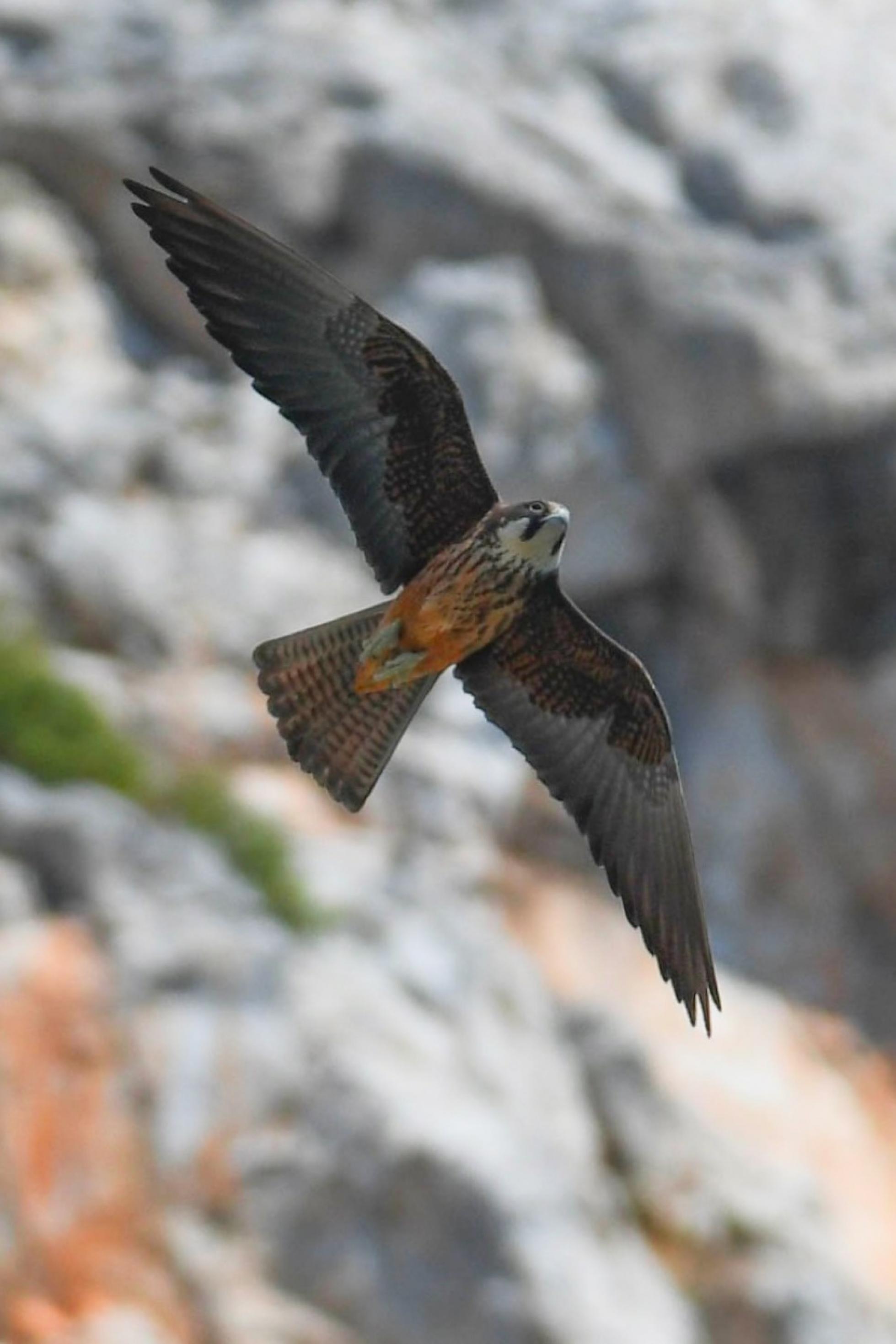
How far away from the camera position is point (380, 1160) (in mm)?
5977

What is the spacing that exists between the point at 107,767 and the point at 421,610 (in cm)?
289

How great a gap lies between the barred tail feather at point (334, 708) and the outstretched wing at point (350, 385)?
199 mm

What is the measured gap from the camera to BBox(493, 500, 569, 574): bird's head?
12.3 feet

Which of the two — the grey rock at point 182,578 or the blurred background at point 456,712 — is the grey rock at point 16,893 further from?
the grey rock at point 182,578

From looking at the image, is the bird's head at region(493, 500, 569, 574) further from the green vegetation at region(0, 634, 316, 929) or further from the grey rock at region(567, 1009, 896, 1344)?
the grey rock at region(567, 1009, 896, 1344)

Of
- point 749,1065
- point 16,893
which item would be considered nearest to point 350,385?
point 16,893

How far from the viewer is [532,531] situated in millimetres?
3740

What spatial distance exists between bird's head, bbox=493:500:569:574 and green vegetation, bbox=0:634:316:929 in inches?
113

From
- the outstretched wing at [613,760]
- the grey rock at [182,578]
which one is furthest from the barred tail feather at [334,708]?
the grey rock at [182,578]

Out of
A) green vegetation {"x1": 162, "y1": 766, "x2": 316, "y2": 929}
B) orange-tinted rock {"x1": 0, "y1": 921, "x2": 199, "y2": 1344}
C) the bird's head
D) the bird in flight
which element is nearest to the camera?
the bird's head

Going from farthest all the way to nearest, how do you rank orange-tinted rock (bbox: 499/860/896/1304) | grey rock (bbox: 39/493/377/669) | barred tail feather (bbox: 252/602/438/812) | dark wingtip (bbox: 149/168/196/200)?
orange-tinted rock (bbox: 499/860/896/1304) < grey rock (bbox: 39/493/377/669) < barred tail feather (bbox: 252/602/438/812) < dark wingtip (bbox: 149/168/196/200)

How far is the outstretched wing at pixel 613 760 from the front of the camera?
4.12 m

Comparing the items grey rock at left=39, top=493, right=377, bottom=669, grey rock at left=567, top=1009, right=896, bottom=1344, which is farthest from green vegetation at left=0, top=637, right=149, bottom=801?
grey rock at left=567, top=1009, right=896, bottom=1344

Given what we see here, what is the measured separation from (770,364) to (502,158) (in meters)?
1.20
